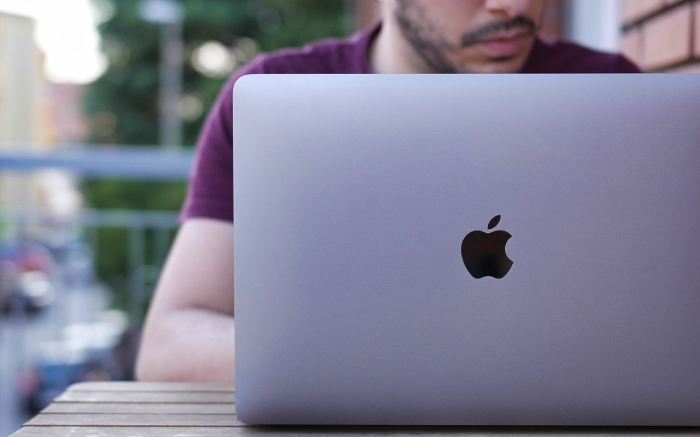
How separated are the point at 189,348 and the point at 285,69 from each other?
2.03 feet

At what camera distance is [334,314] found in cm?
71

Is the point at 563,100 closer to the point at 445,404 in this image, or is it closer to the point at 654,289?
the point at 654,289

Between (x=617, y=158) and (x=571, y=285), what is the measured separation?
5.1 inches

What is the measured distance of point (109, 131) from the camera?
50.9ft

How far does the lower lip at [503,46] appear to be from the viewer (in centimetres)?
121

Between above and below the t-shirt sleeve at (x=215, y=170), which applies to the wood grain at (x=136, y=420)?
below

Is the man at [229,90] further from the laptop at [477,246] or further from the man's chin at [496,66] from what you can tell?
the laptop at [477,246]

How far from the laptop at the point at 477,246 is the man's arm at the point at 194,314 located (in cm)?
34

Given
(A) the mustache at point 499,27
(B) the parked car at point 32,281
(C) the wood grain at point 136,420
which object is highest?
(A) the mustache at point 499,27

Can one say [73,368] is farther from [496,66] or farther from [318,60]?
[496,66]

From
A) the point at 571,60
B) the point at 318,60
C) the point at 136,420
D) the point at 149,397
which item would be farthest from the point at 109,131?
the point at 136,420

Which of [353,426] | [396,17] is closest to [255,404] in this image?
[353,426]

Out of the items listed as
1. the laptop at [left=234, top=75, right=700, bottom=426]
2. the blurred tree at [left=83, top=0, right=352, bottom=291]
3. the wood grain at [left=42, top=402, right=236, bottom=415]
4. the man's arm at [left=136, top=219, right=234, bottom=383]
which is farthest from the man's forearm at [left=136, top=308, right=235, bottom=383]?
the blurred tree at [left=83, top=0, right=352, bottom=291]

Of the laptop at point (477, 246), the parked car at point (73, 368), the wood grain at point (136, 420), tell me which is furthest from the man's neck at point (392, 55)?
the parked car at point (73, 368)
